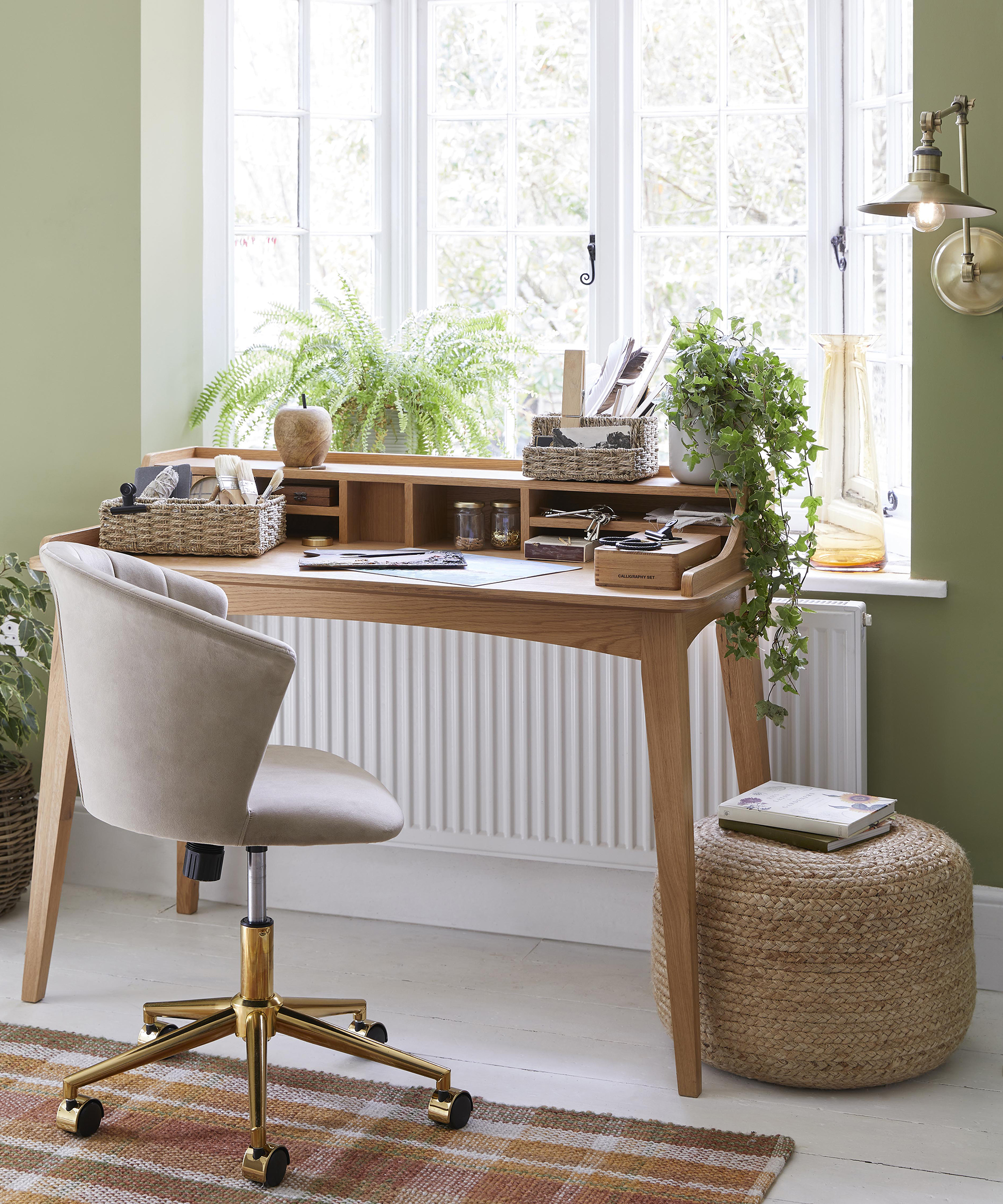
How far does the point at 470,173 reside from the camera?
3.34 meters

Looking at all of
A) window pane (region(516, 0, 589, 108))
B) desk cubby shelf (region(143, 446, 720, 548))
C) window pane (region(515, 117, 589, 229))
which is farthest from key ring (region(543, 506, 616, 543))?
window pane (region(516, 0, 589, 108))

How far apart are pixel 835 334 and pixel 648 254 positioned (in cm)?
61

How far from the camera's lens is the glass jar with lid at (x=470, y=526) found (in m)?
2.77

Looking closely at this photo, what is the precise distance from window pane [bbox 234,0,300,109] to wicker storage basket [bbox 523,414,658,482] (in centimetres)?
124

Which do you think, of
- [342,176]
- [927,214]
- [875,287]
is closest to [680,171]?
[875,287]

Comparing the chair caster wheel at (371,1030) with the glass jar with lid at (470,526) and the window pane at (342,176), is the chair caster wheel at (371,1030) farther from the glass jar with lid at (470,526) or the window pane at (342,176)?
the window pane at (342,176)

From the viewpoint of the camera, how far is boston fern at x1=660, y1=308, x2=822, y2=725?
7.96ft

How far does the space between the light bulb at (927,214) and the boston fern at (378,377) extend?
1.06 meters

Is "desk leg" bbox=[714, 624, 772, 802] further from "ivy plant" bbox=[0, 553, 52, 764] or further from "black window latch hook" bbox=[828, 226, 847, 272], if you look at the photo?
"ivy plant" bbox=[0, 553, 52, 764]

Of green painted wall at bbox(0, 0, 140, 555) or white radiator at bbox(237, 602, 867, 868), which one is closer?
white radiator at bbox(237, 602, 867, 868)

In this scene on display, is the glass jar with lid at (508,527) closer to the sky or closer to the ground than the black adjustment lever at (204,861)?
closer to the sky

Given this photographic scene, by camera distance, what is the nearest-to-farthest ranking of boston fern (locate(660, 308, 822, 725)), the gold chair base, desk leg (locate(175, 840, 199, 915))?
the gold chair base
boston fern (locate(660, 308, 822, 725))
desk leg (locate(175, 840, 199, 915))

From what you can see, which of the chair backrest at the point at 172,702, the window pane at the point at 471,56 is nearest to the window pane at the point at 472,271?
the window pane at the point at 471,56

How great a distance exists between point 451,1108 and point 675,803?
0.59 m
